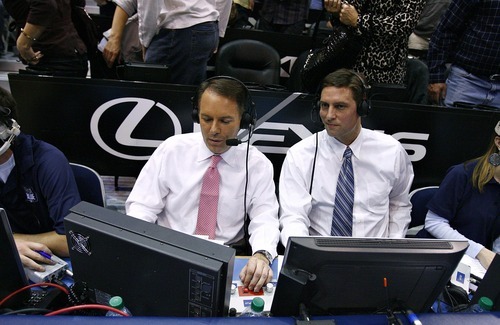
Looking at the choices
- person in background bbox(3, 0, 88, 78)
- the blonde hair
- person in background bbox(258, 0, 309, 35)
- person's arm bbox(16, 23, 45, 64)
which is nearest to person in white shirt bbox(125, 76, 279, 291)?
the blonde hair

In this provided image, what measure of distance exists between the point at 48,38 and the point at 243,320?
2649 mm

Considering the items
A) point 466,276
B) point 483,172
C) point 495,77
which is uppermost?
point 495,77

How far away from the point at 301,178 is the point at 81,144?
4.95 feet

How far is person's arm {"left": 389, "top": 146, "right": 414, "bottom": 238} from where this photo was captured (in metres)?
2.03

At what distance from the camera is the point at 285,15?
4.46 metres

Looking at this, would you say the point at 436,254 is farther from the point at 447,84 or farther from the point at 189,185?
the point at 447,84

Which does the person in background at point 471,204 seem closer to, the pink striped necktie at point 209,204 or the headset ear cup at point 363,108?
the headset ear cup at point 363,108

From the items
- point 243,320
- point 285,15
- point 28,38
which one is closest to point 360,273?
point 243,320

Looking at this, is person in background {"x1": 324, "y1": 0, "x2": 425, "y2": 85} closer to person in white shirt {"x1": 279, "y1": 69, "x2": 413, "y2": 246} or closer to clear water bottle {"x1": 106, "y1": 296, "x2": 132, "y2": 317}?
person in white shirt {"x1": 279, "y1": 69, "x2": 413, "y2": 246}

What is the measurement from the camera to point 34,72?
8.26ft

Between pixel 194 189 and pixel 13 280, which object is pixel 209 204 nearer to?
pixel 194 189

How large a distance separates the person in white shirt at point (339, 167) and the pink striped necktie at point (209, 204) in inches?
12.4

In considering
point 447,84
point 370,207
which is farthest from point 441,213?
point 447,84

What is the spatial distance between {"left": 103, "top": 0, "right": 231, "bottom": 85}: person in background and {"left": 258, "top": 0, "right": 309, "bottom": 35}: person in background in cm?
173
